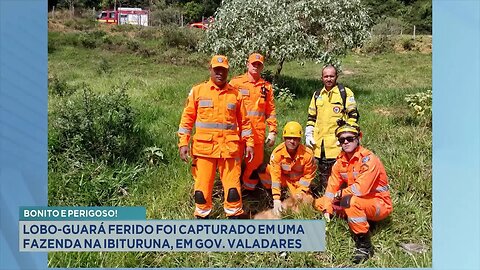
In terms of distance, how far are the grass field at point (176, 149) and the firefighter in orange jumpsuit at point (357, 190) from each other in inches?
4.4

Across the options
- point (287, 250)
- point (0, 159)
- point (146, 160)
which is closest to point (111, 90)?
point (146, 160)

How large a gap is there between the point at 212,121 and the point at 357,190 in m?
1.22

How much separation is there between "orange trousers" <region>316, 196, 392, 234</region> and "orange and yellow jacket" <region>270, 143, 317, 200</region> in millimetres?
483

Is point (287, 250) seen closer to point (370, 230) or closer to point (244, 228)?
point (244, 228)

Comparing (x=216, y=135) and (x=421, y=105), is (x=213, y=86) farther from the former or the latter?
(x=421, y=105)

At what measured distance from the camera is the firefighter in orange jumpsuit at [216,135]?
14.8 ft

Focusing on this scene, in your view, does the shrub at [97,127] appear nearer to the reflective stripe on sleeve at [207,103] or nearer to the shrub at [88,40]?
the shrub at [88,40]

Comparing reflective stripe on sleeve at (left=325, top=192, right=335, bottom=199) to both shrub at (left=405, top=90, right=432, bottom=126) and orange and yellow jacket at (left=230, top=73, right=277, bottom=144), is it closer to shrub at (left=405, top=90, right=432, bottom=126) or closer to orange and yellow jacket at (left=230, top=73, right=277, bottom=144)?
orange and yellow jacket at (left=230, top=73, right=277, bottom=144)

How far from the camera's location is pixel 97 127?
509cm

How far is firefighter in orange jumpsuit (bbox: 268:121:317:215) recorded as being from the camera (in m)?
4.76

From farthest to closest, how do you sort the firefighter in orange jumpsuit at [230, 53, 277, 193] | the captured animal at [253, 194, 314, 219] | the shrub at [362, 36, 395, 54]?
the shrub at [362, 36, 395, 54], the firefighter in orange jumpsuit at [230, 53, 277, 193], the captured animal at [253, 194, 314, 219]

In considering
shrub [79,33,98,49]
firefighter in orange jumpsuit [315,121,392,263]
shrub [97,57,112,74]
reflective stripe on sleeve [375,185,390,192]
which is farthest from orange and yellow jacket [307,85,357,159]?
shrub [79,33,98,49]

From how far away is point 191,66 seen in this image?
17.5 feet

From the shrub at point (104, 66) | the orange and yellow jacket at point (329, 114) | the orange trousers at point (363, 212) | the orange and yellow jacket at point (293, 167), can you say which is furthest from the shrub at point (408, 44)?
the shrub at point (104, 66)
